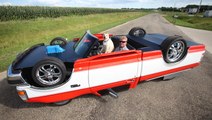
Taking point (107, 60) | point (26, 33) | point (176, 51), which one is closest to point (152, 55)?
point (176, 51)

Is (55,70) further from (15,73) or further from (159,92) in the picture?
(159,92)

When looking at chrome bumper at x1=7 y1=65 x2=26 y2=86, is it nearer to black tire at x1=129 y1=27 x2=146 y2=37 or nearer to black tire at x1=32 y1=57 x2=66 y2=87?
black tire at x1=32 y1=57 x2=66 y2=87

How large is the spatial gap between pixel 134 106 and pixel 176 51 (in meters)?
1.96

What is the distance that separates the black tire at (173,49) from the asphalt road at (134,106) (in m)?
0.87

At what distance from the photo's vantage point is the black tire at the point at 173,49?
3.58 metres

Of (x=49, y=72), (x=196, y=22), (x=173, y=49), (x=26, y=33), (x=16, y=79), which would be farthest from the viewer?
(x=196, y=22)

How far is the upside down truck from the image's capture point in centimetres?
291

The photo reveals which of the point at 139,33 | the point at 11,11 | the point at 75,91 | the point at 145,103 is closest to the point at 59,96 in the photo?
the point at 75,91

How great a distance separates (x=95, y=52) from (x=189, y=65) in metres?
2.87

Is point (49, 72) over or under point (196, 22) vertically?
under

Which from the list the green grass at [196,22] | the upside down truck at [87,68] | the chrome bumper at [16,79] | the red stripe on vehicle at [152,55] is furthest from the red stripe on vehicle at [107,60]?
the green grass at [196,22]

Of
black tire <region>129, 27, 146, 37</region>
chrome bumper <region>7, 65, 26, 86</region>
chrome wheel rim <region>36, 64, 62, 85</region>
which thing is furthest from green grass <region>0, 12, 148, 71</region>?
black tire <region>129, 27, 146, 37</region>

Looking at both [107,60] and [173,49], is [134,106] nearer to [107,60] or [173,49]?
[107,60]

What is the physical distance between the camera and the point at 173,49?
3.81 m
